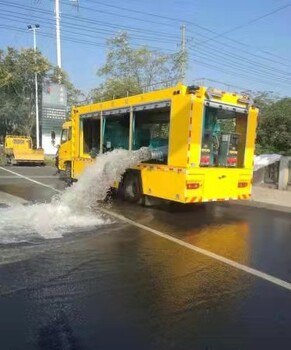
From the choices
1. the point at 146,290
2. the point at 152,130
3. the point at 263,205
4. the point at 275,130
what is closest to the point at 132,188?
the point at 152,130

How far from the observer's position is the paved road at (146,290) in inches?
169

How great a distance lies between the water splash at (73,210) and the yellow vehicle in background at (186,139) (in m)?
0.44

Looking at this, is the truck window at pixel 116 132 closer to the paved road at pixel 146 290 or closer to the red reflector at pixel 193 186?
the red reflector at pixel 193 186

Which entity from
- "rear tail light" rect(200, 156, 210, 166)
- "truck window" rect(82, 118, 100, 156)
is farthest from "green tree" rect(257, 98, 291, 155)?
"rear tail light" rect(200, 156, 210, 166)

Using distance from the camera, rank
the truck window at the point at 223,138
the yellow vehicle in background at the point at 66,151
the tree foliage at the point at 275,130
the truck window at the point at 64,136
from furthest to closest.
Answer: the tree foliage at the point at 275,130
the truck window at the point at 64,136
the yellow vehicle in background at the point at 66,151
the truck window at the point at 223,138

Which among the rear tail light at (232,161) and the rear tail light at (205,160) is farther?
the rear tail light at (232,161)

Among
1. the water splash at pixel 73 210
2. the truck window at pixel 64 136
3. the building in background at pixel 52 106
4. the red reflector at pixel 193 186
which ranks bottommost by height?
the water splash at pixel 73 210

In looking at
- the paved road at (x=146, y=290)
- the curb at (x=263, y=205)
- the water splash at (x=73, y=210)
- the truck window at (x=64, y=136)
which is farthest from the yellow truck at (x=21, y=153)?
the paved road at (x=146, y=290)

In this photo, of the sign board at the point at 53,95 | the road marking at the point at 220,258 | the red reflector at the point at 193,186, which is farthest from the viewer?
the sign board at the point at 53,95

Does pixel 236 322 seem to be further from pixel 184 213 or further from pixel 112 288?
pixel 184 213

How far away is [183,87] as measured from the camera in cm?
1103

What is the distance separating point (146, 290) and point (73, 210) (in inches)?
224

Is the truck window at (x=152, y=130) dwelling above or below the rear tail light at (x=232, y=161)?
above

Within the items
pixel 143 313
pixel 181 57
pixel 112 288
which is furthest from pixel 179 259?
pixel 181 57
